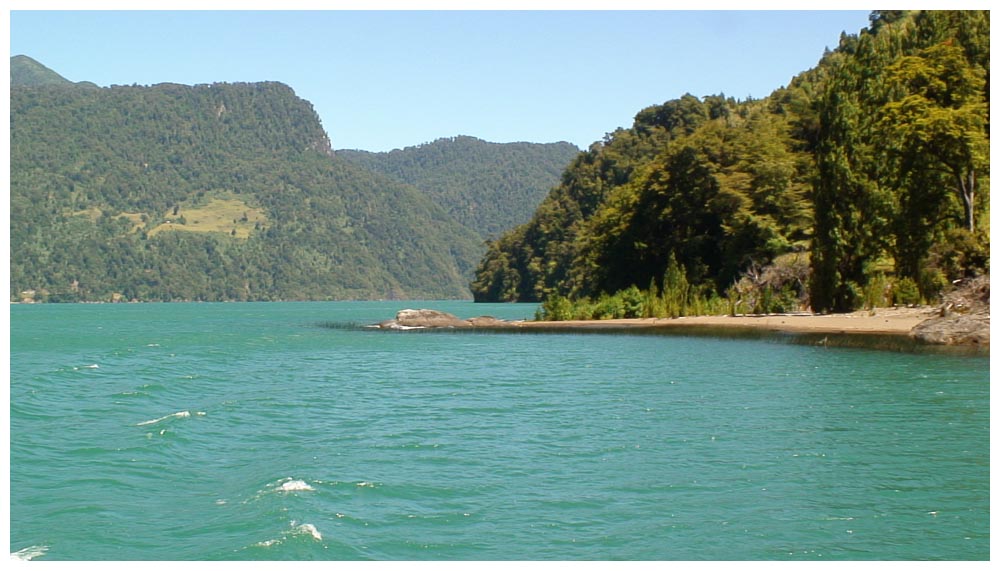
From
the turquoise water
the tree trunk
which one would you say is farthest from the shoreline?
the turquoise water

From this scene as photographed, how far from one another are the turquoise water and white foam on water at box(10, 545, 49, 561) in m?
0.03

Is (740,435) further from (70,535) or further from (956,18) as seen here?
(956,18)

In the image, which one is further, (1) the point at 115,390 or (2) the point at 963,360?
(2) the point at 963,360

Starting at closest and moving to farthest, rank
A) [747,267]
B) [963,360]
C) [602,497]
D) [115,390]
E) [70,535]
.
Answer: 1. [70,535]
2. [602,497]
3. [115,390]
4. [963,360]
5. [747,267]

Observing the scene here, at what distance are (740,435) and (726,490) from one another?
15.3 feet

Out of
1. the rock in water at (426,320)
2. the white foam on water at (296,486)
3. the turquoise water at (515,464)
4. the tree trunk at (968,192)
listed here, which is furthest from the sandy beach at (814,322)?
the white foam on water at (296,486)

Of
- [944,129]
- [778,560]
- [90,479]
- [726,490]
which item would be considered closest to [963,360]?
[944,129]

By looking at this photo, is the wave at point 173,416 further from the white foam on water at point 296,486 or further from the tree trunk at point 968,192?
the tree trunk at point 968,192

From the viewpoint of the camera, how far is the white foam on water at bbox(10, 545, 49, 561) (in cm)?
1221

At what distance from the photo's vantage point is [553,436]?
1970 cm

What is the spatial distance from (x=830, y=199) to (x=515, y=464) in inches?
1555

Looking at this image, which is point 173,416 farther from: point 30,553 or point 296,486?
point 30,553

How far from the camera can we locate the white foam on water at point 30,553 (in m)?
12.2

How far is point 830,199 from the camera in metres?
52.6
